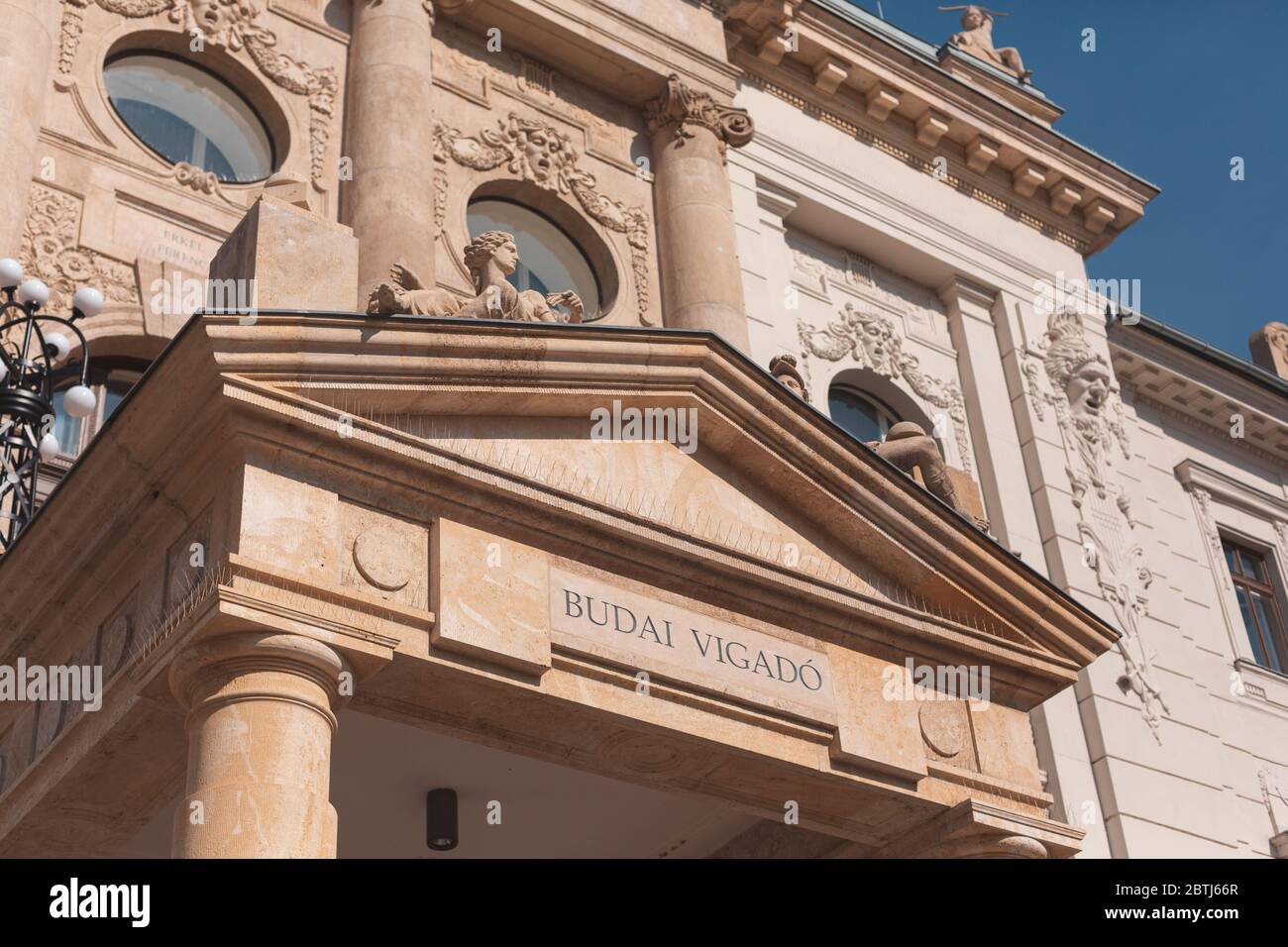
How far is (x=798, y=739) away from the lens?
11.2m

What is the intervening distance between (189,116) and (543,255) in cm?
436

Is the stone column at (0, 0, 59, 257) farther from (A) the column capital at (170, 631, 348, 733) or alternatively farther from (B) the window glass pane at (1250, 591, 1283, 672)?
(B) the window glass pane at (1250, 591, 1283, 672)

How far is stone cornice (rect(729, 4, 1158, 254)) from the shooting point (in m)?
23.8

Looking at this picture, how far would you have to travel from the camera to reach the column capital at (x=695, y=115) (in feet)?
71.7

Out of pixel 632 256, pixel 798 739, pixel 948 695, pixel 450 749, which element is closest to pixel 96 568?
pixel 450 749

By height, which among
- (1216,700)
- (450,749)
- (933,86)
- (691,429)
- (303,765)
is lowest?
(303,765)

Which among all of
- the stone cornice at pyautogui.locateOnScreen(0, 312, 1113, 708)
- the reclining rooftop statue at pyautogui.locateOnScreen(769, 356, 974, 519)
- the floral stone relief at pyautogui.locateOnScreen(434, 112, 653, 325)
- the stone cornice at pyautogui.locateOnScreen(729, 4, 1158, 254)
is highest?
the stone cornice at pyautogui.locateOnScreen(729, 4, 1158, 254)

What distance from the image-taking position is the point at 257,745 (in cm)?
884

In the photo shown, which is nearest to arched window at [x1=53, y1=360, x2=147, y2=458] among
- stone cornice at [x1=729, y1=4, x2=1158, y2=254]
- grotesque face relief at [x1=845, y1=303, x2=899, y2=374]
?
grotesque face relief at [x1=845, y1=303, x2=899, y2=374]

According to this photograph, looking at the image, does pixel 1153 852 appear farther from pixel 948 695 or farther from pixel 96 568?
pixel 96 568

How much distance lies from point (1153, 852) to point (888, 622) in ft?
31.9

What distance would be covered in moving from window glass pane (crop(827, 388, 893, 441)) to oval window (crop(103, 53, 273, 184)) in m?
7.89

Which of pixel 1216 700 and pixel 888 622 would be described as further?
pixel 1216 700

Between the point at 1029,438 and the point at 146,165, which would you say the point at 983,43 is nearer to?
the point at 1029,438
